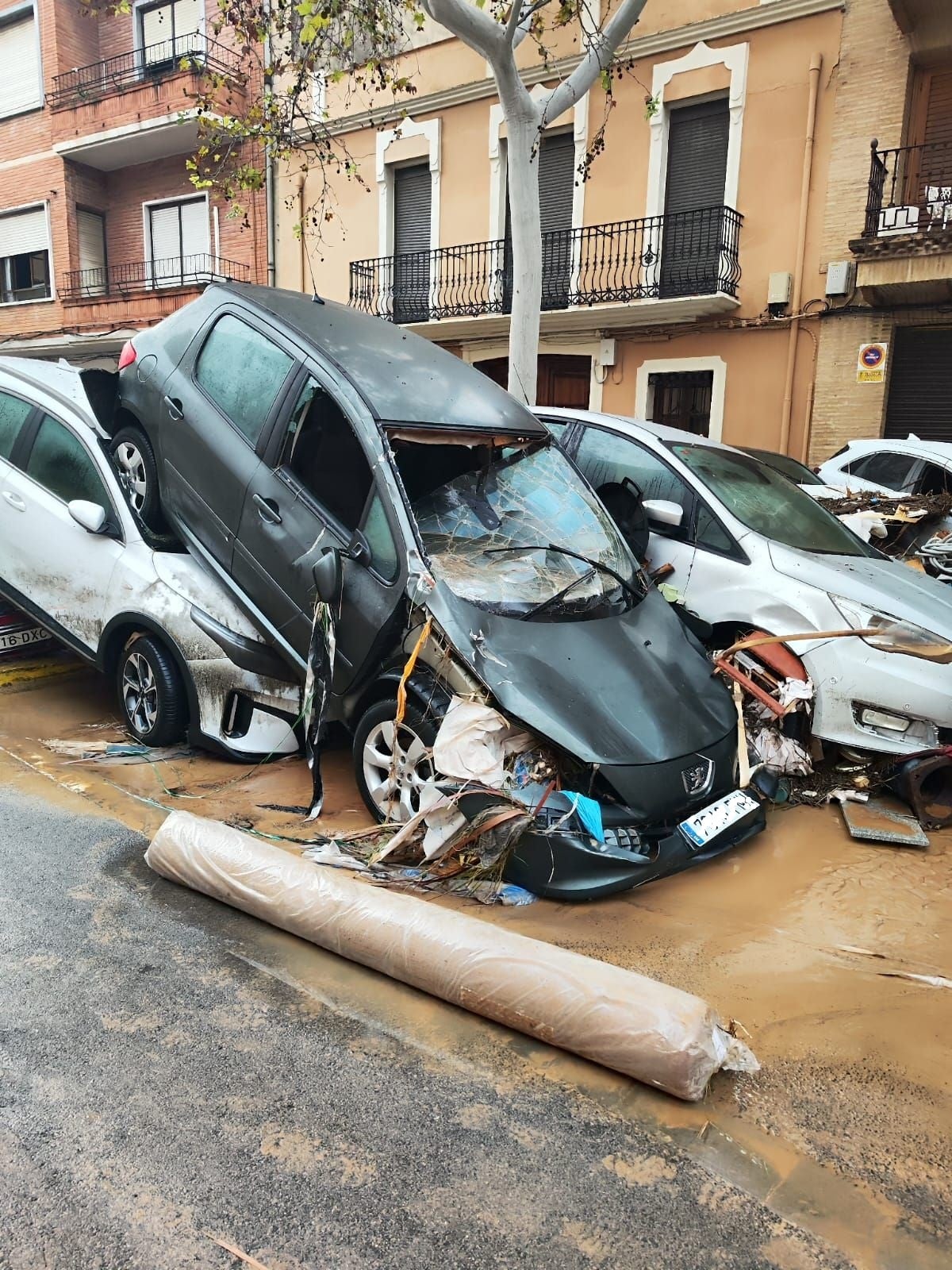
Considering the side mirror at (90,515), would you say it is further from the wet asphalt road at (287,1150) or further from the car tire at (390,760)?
the wet asphalt road at (287,1150)

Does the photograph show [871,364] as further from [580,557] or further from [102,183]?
[102,183]

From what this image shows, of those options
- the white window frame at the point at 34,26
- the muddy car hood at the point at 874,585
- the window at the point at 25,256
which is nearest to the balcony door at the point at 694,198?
the muddy car hood at the point at 874,585

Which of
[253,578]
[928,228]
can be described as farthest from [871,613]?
[928,228]

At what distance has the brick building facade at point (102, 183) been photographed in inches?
675

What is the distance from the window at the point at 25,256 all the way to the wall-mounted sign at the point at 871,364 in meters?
16.7

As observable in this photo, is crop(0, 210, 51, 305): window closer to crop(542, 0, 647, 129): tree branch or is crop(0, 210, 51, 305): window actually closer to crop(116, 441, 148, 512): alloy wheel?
crop(542, 0, 647, 129): tree branch

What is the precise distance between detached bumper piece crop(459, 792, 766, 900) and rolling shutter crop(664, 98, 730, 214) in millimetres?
11566

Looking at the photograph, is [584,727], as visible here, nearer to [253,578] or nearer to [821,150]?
[253,578]

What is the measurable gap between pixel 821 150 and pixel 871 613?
1001cm

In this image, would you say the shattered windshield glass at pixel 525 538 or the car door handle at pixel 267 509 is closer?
the shattered windshield glass at pixel 525 538

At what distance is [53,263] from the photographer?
19328mm

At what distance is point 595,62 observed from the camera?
8.48 meters

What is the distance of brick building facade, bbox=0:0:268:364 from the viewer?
17.1 meters

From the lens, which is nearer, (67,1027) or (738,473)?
(67,1027)
